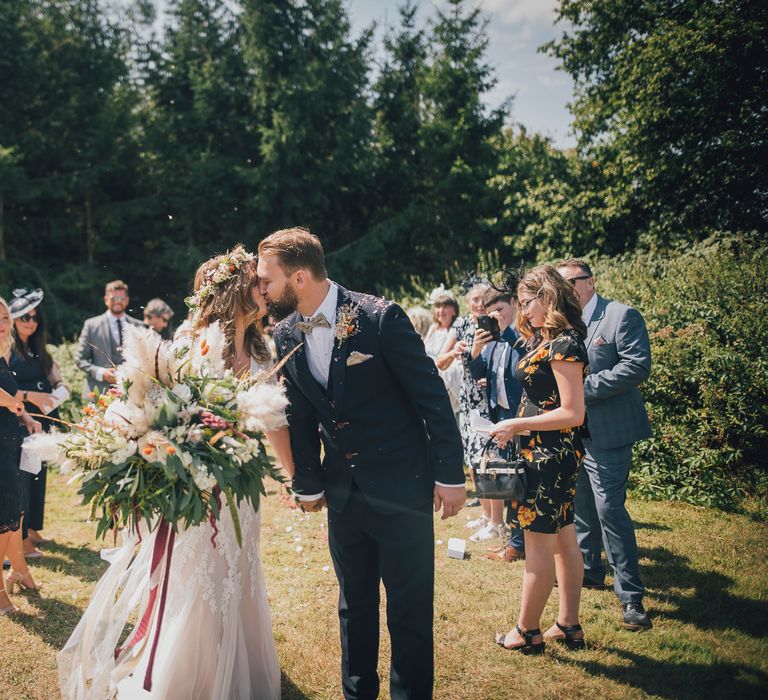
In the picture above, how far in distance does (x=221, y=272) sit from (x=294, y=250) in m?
0.89

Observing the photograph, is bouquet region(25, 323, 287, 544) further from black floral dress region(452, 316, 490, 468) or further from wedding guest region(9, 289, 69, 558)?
wedding guest region(9, 289, 69, 558)

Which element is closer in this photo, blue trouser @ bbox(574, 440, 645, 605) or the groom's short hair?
the groom's short hair

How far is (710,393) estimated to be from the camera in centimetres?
623

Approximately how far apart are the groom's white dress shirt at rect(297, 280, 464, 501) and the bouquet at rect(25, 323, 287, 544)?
13.8 inches

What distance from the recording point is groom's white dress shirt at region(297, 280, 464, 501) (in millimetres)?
2822

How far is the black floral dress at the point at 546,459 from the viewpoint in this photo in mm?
3361

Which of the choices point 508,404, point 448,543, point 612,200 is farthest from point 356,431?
point 612,200

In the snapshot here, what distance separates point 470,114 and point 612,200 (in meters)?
10.2

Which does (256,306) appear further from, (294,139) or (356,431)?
(294,139)

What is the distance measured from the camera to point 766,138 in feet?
41.1

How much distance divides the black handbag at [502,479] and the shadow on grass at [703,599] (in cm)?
163

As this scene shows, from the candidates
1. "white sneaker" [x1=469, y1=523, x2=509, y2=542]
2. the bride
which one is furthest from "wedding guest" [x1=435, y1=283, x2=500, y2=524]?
the bride

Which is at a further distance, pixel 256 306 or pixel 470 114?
pixel 470 114

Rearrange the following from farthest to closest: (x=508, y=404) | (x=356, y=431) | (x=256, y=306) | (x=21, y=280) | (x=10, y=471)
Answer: (x=21, y=280)
(x=508, y=404)
(x=10, y=471)
(x=256, y=306)
(x=356, y=431)
